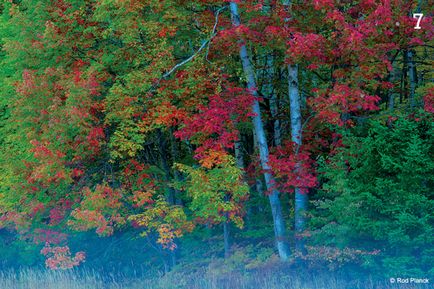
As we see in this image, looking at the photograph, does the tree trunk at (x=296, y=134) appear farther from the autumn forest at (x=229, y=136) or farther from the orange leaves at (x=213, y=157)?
the orange leaves at (x=213, y=157)

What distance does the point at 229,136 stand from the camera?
14.2 metres

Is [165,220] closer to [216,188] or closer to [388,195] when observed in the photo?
[216,188]

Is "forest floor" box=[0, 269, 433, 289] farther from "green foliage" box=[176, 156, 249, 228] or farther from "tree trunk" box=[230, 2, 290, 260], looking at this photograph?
"green foliage" box=[176, 156, 249, 228]

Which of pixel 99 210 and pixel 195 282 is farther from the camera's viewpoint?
pixel 195 282

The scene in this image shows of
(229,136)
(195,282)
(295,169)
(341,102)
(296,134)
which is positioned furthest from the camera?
(195,282)

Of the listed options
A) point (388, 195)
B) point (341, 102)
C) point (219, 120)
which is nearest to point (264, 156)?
point (219, 120)

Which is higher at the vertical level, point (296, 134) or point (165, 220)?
point (296, 134)

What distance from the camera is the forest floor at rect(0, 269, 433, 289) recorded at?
13.2 m

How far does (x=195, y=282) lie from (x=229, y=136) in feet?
13.1

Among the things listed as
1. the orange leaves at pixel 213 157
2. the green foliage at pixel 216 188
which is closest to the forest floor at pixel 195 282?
the green foliage at pixel 216 188

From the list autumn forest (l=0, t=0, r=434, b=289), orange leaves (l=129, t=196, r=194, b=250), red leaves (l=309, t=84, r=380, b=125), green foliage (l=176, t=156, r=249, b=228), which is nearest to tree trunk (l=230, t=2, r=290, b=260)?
autumn forest (l=0, t=0, r=434, b=289)

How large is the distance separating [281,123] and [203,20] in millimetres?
4643

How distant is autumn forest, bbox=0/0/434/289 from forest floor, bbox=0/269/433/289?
6 cm

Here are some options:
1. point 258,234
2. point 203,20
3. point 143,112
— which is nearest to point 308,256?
point 258,234
